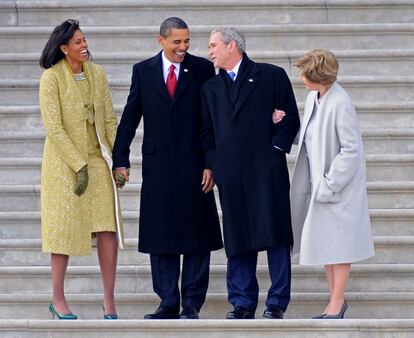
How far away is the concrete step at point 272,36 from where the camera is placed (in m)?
11.0

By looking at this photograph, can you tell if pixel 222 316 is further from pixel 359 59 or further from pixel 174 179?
pixel 359 59

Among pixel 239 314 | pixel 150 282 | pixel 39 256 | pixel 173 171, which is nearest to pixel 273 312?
pixel 239 314

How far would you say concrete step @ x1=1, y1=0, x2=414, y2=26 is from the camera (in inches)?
444

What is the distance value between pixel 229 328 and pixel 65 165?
1.28m

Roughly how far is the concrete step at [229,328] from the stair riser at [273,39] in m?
3.16

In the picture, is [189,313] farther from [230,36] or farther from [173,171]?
[230,36]

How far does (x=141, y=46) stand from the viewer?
11.1 metres

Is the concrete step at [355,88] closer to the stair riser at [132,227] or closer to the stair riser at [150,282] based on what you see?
the stair riser at [132,227]

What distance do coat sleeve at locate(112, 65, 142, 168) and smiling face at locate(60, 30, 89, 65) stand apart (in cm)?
33

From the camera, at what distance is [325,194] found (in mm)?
8414

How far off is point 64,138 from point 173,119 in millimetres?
617

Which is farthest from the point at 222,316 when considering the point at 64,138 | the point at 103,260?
the point at 64,138

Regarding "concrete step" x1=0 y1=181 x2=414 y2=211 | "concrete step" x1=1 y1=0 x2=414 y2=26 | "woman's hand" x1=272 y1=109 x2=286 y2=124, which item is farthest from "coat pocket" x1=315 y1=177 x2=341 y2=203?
"concrete step" x1=1 y1=0 x2=414 y2=26

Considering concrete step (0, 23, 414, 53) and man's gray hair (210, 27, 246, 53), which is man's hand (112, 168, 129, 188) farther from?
concrete step (0, 23, 414, 53)
